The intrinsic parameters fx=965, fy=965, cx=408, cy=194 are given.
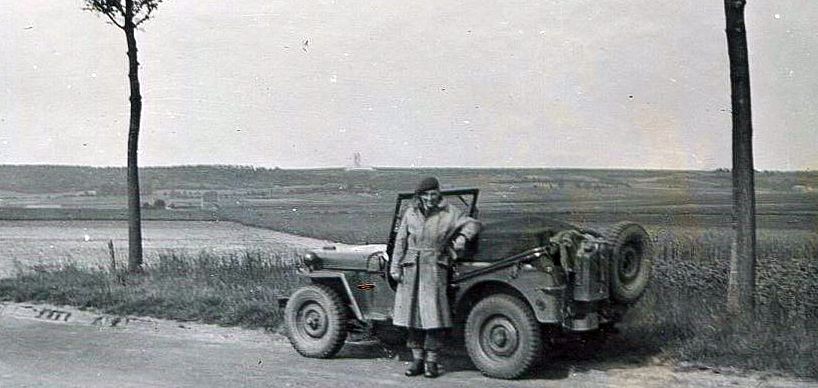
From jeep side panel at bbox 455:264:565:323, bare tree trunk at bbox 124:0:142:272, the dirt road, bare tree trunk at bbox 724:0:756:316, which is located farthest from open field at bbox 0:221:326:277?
bare tree trunk at bbox 724:0:756:316

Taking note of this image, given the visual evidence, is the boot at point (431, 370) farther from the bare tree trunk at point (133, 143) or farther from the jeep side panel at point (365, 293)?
the bare tree trunk at point (133, 143)

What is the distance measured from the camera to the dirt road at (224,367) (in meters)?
8.51

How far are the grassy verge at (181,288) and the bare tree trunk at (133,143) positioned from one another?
18.5 inches

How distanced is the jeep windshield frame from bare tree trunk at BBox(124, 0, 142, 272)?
8.93m

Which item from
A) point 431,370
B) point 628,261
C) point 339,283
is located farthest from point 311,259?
point 628,261

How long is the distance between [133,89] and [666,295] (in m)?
10.6

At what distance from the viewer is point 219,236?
26.8 metres

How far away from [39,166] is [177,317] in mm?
13949

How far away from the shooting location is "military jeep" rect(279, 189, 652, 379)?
8.41 m

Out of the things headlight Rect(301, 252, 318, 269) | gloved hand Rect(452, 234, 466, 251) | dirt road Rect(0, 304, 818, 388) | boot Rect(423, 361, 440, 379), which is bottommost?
dirt road Rect(0, 304, 818, 388)

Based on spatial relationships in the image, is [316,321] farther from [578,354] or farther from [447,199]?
[578,354]

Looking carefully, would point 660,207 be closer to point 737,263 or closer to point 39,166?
point 737,263

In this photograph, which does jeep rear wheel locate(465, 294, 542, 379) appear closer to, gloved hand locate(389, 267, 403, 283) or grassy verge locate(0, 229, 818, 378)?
gloved hand locate(389, 267, 403, 283)

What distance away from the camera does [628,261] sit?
9.03 m
